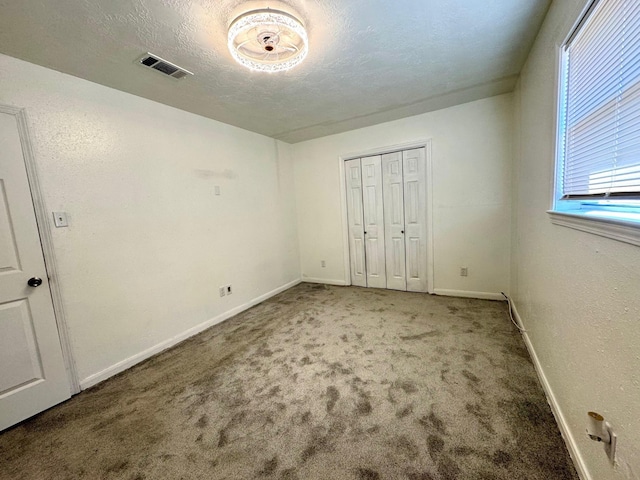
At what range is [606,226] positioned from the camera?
89 cm

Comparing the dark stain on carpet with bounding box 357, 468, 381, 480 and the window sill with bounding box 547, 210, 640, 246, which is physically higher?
the window sill with bounding box 547, 210, 640, 246

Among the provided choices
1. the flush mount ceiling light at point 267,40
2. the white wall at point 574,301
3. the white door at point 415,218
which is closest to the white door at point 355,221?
the white door at point 415,218

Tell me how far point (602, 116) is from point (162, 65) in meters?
2.70

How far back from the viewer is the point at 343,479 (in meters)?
1.20

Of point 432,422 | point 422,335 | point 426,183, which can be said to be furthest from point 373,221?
point 432,422

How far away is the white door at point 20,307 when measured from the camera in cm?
169

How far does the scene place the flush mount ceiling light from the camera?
4.82 feet

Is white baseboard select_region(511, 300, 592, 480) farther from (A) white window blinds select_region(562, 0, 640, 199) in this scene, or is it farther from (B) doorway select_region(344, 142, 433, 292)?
(B) doorway select_region(344, 142, 433, 292)

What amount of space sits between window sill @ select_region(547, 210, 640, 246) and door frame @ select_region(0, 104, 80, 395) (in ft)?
10.4

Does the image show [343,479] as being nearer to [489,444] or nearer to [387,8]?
[489,444]

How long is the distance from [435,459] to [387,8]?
8.35ft

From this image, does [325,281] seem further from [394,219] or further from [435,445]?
[435,445]

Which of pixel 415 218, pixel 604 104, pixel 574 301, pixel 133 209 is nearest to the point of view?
Answer: pixel 604 104

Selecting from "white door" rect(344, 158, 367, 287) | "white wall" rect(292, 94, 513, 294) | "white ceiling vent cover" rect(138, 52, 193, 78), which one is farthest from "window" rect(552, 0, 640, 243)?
"white door" rect(344, 158, 367, 287)
